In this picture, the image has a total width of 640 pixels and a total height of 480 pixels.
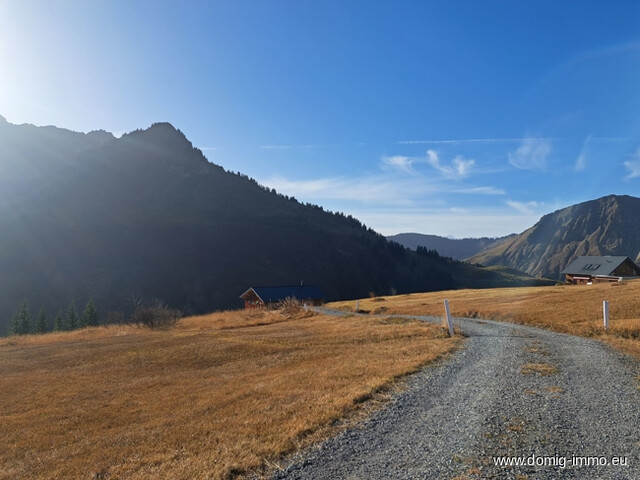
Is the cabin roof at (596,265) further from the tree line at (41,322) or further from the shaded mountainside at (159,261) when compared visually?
the shaded mountainside at (159,261)

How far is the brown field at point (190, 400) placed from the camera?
6.77 meters

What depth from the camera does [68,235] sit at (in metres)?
163

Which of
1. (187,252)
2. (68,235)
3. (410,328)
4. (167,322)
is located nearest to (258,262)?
(187,252)

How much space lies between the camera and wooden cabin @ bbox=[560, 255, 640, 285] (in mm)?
68812

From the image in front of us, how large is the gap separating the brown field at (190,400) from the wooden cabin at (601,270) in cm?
6521

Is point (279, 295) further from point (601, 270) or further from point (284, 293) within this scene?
point (601, 270)

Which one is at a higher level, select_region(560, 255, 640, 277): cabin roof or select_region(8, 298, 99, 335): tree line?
select_region(560, 255, 640, 277): cabin roof

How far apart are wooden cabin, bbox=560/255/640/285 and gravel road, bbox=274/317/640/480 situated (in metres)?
70.1

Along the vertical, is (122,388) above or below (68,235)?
below

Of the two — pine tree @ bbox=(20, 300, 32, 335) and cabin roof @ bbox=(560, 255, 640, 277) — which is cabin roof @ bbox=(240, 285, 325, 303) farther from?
cabin roof @ bbox=(560, 255, 640, 277)

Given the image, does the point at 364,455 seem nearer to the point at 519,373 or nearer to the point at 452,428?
the point at 452,428

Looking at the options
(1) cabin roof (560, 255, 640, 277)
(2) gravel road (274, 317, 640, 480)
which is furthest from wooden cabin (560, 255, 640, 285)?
(2) gravel road (274, 317, 640, 480)

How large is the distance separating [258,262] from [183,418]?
529 ft

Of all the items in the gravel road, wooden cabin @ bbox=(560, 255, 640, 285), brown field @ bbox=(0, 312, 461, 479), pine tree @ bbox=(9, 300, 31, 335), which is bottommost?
pine tree @ bbox=(9, 300, 31, 335)
